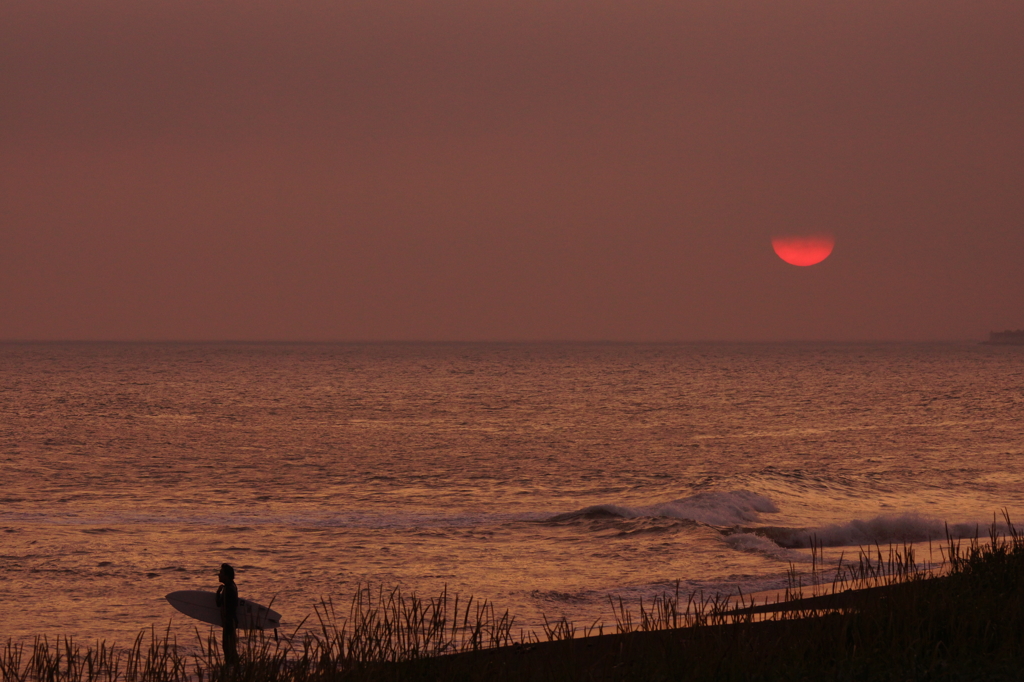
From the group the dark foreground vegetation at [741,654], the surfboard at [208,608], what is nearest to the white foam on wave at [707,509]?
the dark foreground vegetation at [741,654]

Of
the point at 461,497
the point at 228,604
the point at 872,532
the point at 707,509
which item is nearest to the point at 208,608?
the point at 228,604

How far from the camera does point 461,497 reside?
33.2 metres

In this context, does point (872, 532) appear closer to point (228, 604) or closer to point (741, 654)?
point (741, 654)

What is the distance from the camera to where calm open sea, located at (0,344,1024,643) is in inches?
748

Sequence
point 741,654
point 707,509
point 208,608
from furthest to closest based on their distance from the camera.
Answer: point 707,509 → point 208,608 → point 741,654

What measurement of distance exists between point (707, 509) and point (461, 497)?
336 inches

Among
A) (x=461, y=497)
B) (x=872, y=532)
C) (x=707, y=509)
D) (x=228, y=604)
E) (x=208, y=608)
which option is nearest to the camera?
(x=228, y=604)

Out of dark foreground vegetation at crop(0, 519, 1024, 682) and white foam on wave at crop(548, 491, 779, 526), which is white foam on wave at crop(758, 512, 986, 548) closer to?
white foam on wave at crop(548, 491, 779, 526)

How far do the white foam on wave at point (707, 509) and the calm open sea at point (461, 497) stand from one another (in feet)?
0.45

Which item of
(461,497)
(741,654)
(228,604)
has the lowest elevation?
(461,497)

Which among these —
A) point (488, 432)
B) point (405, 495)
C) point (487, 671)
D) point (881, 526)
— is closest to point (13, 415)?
point (488, 432)

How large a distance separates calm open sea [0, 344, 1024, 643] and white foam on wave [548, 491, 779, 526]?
14 centimetres

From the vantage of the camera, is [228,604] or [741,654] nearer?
[741,654]

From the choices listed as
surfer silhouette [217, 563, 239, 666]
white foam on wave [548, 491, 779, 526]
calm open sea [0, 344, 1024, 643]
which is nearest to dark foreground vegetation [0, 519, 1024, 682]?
surfer silhouette [217, 563, 239, 666]
